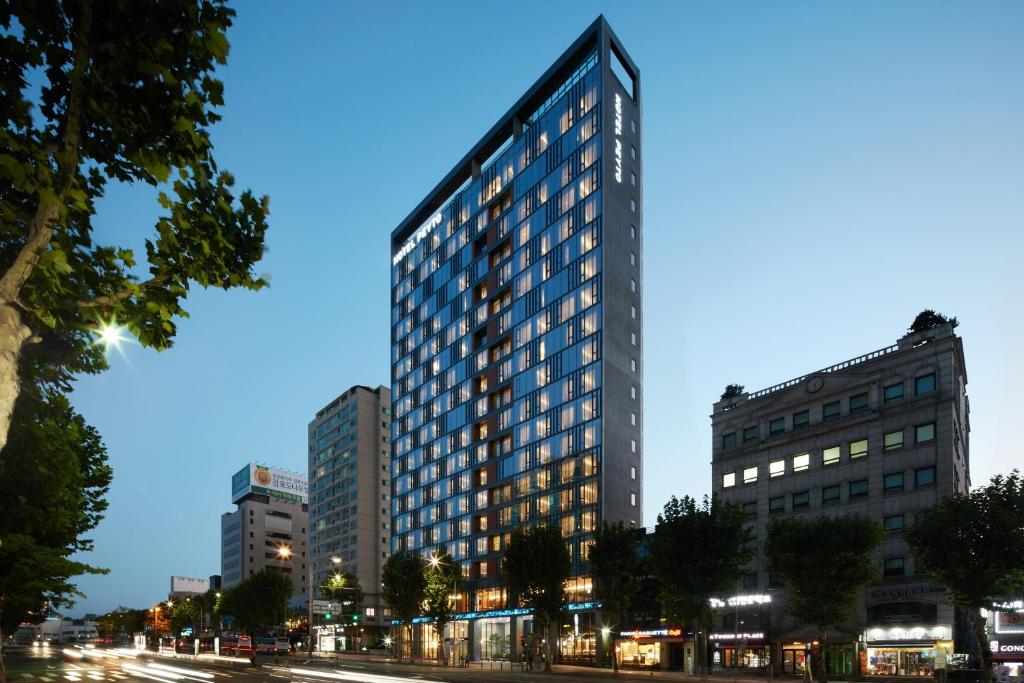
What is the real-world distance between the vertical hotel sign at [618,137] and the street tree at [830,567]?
6832 centimetres

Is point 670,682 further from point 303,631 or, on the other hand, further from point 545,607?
point 303,631

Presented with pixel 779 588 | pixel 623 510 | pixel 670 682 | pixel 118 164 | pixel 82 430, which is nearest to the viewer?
pixel 118 164

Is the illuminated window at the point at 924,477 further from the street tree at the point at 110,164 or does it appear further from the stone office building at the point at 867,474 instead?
the street tree at the point at 110,164

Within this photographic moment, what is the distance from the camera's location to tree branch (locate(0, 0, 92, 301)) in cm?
834

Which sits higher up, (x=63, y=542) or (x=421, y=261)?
(x=421, y=261)

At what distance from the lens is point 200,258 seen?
31.9 feet

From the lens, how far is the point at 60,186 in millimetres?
8680

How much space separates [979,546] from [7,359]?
55.2 metres

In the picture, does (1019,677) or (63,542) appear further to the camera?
(1019,677)

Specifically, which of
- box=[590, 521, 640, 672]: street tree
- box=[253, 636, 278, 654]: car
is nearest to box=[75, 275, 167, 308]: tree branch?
box=[590, 521, 640, 672]: street tree

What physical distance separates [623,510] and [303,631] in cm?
10482

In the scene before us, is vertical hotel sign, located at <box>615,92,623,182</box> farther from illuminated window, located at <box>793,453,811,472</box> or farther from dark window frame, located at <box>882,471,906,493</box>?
dark window frame, located at <box>882,471,906,493</box>

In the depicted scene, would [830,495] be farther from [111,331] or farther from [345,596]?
[345,596]

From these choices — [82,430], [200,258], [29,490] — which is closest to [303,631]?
[82,430]
